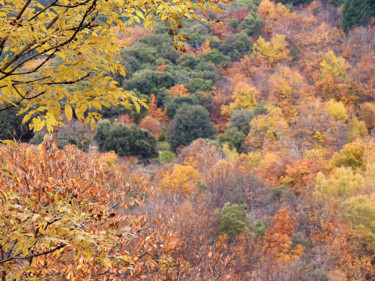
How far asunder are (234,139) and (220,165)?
8.48 metres

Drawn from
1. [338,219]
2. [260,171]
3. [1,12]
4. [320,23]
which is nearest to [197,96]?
[260,171]

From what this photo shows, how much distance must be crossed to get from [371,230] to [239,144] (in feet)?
48.4

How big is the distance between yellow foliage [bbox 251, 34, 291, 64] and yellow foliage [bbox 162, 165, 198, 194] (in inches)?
989

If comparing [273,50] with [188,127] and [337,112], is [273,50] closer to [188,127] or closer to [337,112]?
[337,112]

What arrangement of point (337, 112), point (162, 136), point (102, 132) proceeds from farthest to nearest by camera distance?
point (162, 136) < point (337, 112) < point (102, 132)

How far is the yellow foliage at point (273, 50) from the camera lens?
1639 inches

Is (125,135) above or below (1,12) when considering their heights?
below

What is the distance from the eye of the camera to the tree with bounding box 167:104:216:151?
3098 centimetres

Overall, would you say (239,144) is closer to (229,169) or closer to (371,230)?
(229,169)

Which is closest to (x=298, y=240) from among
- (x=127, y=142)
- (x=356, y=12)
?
(x=127, y=142)

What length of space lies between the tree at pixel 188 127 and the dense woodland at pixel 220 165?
0.10 m

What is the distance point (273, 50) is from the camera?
42.1 meters

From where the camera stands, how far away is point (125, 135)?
27844 millimetres

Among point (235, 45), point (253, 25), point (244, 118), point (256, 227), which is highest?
point (253, 25)
